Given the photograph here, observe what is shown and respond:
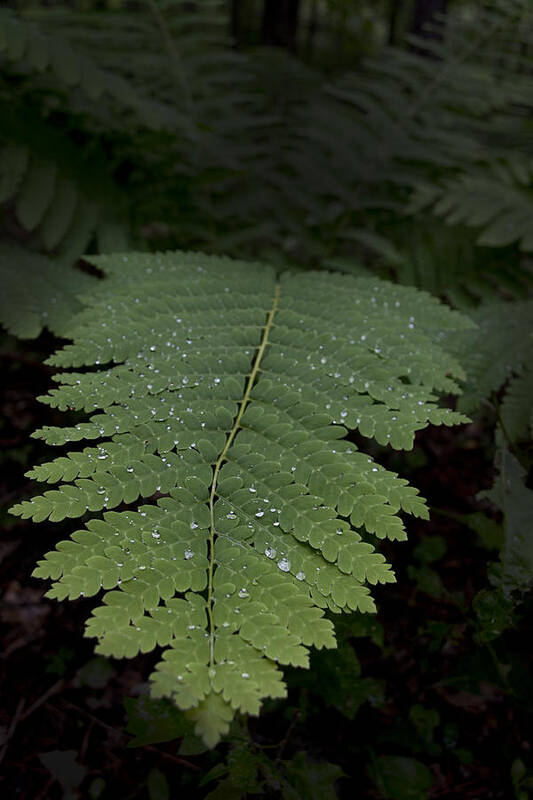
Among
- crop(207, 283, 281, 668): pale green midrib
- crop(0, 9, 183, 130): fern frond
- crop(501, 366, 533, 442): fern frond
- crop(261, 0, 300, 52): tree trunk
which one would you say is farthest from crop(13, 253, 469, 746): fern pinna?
crop(261, 0, 300, 52): tree trunk

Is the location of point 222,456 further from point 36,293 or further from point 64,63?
point 64,63

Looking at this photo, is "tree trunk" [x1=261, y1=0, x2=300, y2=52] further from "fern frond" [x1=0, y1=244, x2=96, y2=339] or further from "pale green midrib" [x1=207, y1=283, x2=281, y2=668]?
"pale green midrib" [x1=207, y1=283, x2=281, y2=668]

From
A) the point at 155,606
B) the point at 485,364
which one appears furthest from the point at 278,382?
the point at 485,364

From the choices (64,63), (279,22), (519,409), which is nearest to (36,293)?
(64,63)

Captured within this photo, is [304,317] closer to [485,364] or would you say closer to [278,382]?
[278,382]

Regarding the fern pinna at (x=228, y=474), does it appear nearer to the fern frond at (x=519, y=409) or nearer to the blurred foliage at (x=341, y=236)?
the fern frond at (x=519, y=409)

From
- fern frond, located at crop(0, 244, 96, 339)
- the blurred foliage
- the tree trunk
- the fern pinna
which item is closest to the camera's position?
the fern pinna
